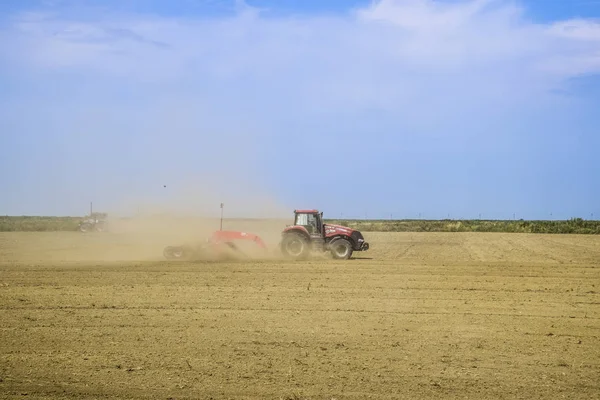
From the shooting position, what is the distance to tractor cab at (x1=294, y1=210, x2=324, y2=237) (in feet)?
102

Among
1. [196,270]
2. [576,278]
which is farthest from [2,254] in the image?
[576,278]

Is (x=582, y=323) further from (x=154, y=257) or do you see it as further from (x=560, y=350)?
(x=154, y=257)

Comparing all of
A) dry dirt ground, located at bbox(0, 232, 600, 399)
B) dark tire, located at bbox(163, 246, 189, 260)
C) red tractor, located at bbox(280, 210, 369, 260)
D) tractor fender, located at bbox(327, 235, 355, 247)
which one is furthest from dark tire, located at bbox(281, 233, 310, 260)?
dry dirt ground, located at bbox(0, 232, 600, 399)

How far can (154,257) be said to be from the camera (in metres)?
34.0

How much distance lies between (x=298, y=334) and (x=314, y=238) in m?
16.9

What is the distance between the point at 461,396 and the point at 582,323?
23.2 feet

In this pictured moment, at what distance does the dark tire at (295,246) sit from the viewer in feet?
102

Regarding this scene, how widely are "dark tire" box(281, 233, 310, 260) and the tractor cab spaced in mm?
542

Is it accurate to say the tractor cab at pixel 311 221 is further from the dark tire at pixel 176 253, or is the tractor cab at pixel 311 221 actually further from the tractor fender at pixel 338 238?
the dark tire at pixel 176 253

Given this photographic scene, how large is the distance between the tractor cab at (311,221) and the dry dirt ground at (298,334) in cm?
507

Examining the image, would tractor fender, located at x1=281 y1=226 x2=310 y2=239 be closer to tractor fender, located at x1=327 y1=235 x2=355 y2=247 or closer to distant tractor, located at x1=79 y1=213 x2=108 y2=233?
tractor fender, located at x1=327 y1=235 x2=355 y2=247

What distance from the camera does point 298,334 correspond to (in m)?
14.4

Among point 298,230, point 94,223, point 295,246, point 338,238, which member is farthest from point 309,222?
point 94,223

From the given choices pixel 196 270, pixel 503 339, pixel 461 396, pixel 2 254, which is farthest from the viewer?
pixel 2 254
